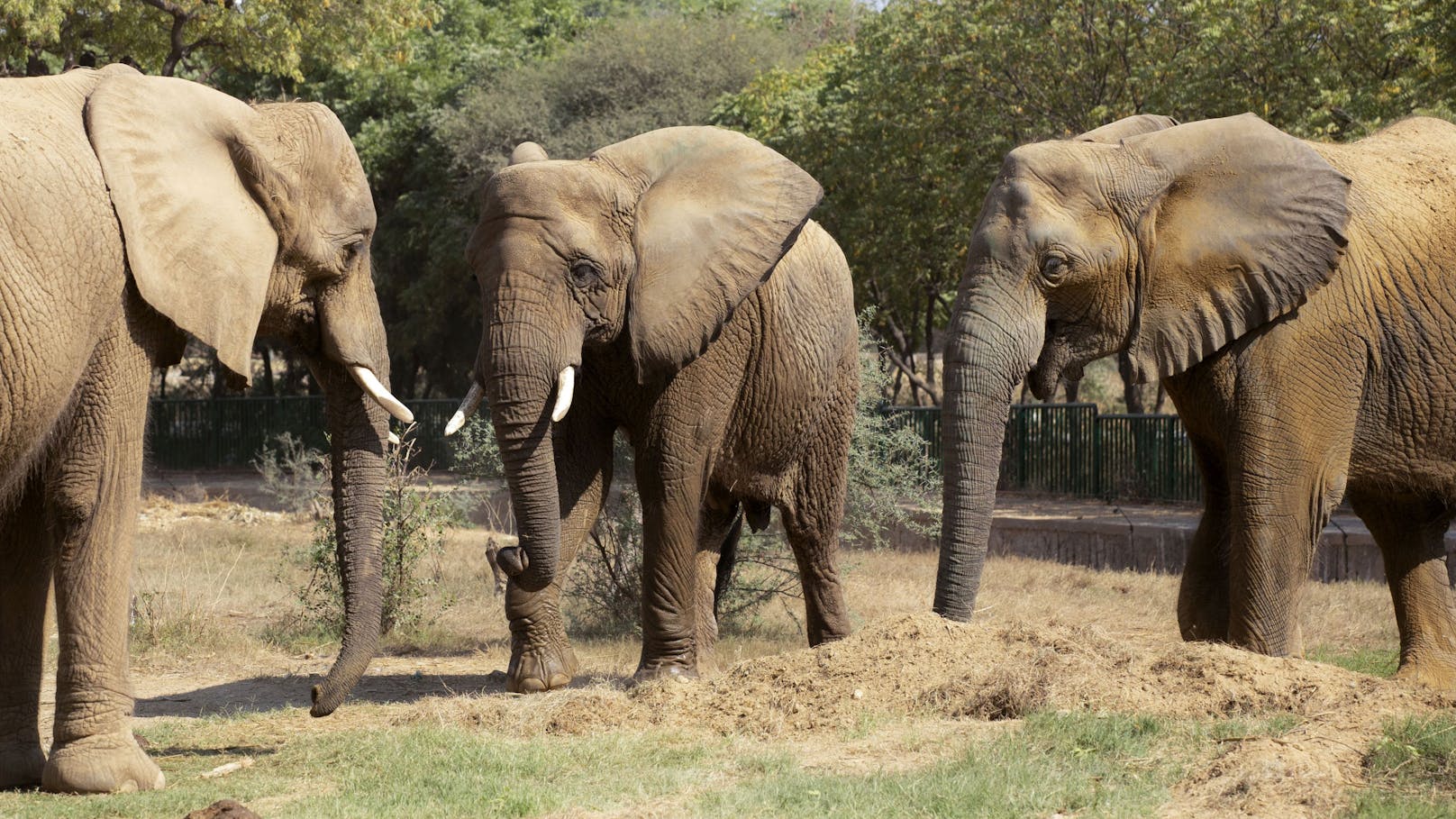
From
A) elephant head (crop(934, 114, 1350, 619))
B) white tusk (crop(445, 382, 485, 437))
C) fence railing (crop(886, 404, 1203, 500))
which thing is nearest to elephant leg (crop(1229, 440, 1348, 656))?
elephant head (crop(934, 114, 1350, 619))

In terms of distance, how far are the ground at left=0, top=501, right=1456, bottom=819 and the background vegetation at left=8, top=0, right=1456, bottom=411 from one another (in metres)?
6.21

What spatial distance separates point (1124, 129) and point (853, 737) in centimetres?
337

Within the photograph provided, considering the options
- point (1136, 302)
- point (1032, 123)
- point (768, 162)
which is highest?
point (1032, 123)

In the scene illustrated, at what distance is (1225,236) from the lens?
24.7 ft

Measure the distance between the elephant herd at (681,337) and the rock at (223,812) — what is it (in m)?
0.98

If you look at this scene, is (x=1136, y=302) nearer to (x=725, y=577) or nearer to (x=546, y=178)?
(x=546, y=178)

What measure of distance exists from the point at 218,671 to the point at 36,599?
3491 mm

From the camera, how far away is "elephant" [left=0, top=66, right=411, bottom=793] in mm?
5473

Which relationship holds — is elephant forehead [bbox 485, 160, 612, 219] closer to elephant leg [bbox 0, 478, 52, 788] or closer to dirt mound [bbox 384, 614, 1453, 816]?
dirt mound [bbox 384, 614, 1453, 816]

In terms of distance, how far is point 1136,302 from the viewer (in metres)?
7.52

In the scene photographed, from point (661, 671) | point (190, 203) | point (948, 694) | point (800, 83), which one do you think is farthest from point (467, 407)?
point (800, 83)

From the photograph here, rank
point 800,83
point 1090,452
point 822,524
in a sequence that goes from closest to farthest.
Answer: point 822,524 < point 1090,452 < point 800,83

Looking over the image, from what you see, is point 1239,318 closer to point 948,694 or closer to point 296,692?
point 948,694

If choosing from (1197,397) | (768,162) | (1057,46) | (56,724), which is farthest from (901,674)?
(1057,46)
